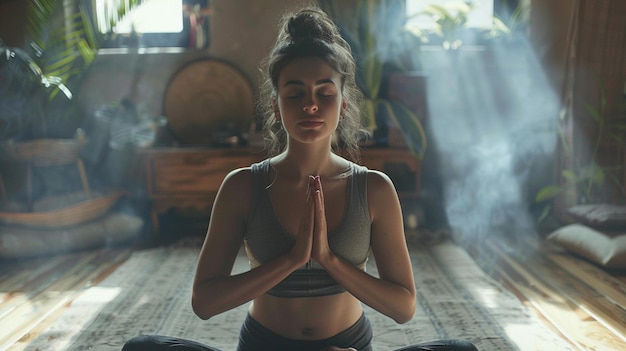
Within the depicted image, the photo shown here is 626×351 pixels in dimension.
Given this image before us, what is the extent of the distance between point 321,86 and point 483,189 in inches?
114

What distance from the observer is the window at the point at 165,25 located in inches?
164

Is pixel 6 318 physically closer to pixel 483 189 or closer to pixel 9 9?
pixel 9 9

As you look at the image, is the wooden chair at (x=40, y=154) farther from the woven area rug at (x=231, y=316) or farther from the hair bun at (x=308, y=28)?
the hair bun at (x=308, y=28)

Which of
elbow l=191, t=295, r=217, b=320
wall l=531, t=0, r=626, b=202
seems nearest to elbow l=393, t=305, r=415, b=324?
elbow l=191, t=295, r=217, b=320

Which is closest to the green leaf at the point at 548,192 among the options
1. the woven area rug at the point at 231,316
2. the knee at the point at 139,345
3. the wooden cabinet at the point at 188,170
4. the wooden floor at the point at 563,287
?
the wooden floor at the point at 563,287

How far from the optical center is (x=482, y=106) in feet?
13.8

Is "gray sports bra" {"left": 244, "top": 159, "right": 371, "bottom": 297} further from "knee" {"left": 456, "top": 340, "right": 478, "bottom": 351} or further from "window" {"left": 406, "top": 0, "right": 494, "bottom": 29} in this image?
"window" {"left": 406, "top": 0, "right": 494, "bottom": 29}

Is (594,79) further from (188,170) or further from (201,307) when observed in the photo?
(201,307)

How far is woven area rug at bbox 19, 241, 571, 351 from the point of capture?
86.6 inches

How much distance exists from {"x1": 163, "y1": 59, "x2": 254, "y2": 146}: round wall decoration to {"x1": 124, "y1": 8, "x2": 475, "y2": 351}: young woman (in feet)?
9.09

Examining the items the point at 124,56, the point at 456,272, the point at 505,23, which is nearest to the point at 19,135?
the point at 124,56

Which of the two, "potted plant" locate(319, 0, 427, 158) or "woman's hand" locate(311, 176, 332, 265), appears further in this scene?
"potted plant" locate(319, 0, 427, 158)

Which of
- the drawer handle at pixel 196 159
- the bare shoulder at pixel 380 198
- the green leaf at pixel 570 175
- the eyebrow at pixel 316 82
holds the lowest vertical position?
the green leaf at pixel 570 175

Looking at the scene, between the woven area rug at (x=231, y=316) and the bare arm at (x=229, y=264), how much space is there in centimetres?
90
